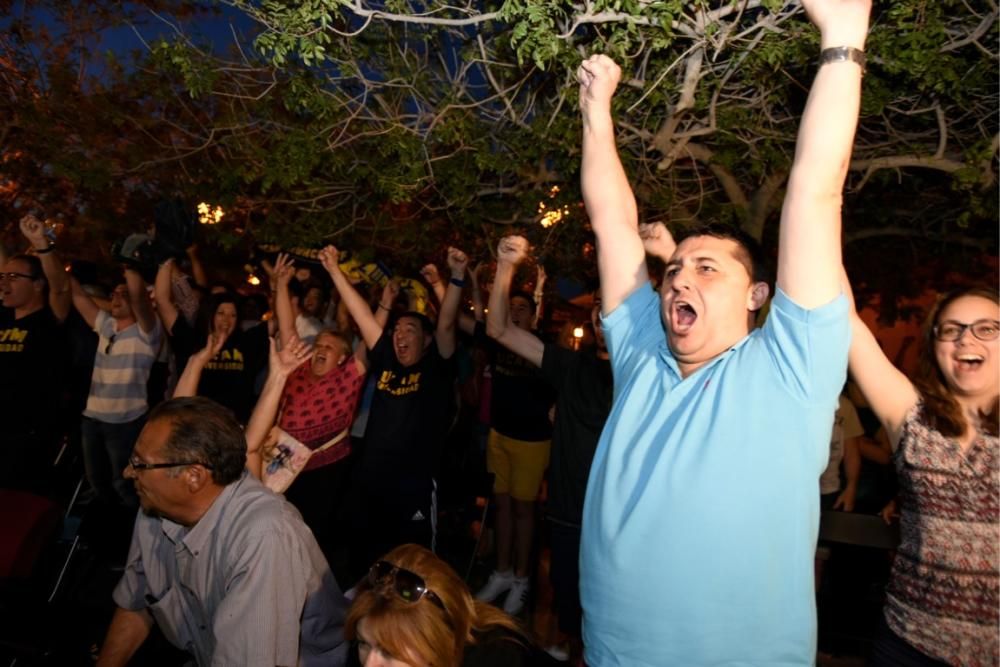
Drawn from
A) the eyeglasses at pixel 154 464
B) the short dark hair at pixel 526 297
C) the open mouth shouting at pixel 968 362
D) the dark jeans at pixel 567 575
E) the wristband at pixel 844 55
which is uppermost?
the short dark hair at pixel 526 297

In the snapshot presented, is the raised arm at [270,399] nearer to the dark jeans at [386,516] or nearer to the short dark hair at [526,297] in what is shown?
the dark jeans at [386,516]

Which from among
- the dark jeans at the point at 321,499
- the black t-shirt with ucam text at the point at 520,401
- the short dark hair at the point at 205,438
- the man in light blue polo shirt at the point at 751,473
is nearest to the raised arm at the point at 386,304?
the black t-shirt with ucam text at the point at 520,401

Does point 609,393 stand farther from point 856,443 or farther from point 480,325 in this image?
point 856,443

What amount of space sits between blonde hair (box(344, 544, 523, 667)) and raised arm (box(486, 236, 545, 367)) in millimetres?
1736

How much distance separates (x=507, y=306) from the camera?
383 cm

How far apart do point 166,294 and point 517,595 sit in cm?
412

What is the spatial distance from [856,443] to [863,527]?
2.02 meters

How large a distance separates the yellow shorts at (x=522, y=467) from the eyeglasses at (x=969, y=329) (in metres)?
3.51

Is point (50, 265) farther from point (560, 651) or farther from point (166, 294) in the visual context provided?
point (560, 651)

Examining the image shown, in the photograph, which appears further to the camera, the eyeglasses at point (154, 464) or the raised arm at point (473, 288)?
the raised arm at point (473, 288)

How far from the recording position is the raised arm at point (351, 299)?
5141 mm

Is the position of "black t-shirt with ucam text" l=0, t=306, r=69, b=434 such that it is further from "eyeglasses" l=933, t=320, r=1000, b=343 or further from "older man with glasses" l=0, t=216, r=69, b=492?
"eyeglasses" l=933, t=320, r=1000, b=343

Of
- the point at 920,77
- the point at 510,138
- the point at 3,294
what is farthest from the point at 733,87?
the point at 3,294

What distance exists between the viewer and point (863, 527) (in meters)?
3.82
